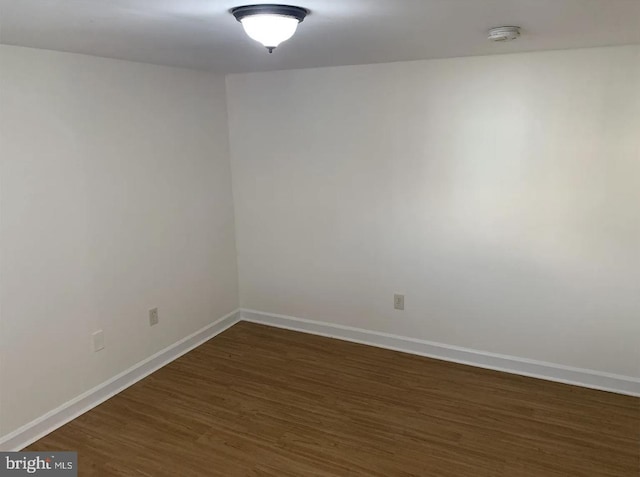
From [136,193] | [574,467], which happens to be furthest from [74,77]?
[574,467]

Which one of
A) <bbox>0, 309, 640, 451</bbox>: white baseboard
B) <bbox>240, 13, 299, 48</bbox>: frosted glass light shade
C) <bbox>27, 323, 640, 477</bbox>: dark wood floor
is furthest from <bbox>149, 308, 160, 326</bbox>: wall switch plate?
<bbox>240, 13, 299, 48</bbox>: frosted glass light shade

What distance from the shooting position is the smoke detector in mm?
2166

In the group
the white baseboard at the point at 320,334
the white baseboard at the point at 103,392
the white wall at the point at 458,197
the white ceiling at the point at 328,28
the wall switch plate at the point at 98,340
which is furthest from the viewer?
the wall switch plate at the point at 98,340

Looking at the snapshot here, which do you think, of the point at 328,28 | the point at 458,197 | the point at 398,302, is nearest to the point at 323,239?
the point at 398,302

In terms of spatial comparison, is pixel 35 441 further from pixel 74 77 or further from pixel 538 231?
pixel 538 231

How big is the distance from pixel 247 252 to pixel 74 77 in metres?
1.90

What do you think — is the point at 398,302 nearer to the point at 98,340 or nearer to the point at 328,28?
the point at 98,340

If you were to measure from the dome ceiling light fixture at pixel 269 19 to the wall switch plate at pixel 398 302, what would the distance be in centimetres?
227

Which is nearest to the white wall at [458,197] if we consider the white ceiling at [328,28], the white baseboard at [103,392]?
the white ceiling at [328,28]

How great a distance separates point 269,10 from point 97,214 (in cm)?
181

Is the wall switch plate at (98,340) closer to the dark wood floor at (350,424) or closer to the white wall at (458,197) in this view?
the dark wood floor at (350,424)

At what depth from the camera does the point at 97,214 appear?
3029 mm

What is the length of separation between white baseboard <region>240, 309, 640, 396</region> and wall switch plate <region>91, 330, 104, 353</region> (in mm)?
1413

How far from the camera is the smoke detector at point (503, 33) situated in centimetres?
217
